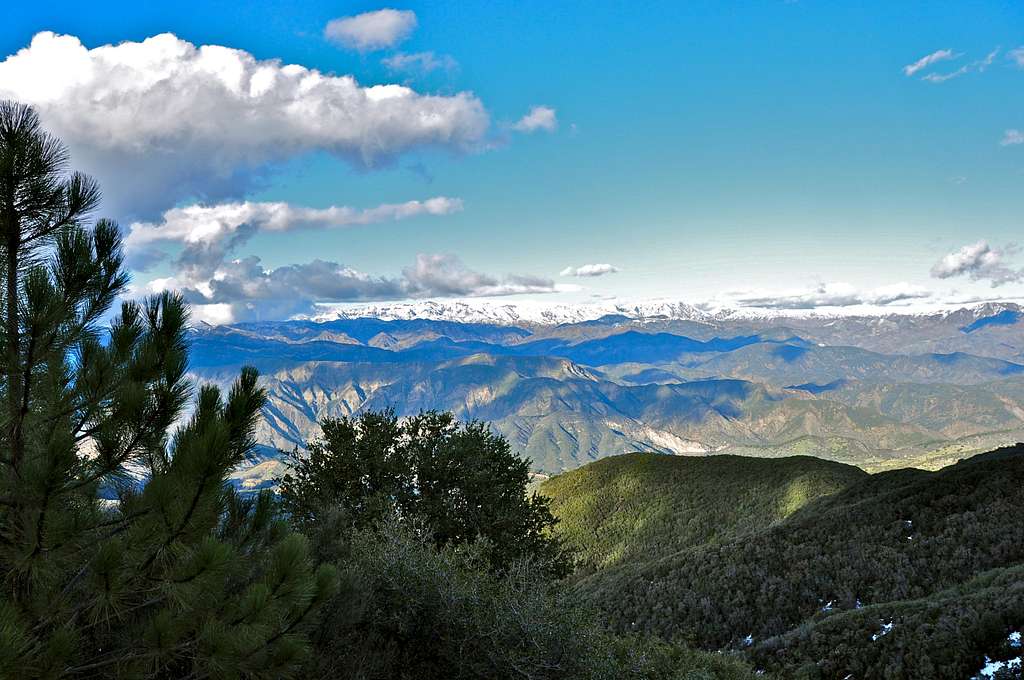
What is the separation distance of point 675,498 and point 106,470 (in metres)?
150

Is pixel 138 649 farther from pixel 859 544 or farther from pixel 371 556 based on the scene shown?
pixel 859 544

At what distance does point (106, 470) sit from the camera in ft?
25.4

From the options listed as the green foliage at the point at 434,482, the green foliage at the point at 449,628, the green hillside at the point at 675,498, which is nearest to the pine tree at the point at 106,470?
the green foliage at the point at 449,628

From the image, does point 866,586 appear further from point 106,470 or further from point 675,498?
point 675,498

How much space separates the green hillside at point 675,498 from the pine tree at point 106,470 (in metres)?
106

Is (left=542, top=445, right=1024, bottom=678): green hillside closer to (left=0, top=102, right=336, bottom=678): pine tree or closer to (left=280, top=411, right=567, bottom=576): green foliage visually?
(left=280, top=411, right=567, bottom=576): green foliage

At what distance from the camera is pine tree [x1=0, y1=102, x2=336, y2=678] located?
6578mm

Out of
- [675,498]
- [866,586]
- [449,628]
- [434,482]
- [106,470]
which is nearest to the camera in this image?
[106,470]

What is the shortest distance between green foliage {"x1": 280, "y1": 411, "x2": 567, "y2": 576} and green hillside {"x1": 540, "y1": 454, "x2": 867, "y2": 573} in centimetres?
7769

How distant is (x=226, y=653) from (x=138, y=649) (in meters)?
1.59

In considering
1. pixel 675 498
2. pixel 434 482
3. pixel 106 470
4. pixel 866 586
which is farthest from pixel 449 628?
pixel 675 498

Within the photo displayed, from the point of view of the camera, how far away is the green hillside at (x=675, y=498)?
119562 mm

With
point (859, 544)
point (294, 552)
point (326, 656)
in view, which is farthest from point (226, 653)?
point (859, 544)

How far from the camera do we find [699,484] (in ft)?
481
